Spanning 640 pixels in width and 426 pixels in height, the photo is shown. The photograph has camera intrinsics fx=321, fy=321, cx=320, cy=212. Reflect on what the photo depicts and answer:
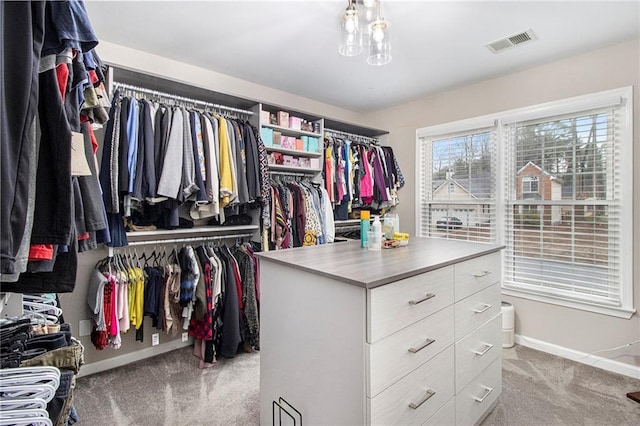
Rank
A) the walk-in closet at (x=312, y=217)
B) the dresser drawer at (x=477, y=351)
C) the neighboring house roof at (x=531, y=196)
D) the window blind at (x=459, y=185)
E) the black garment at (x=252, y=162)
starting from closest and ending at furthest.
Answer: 1. the walk-in closet at (x=312, y=217)
2. the dresser drawer at (x=477, y=351)
3. the black garment at (x=252, y=162)
4. the neighboring house roof at (x=531, y=196)
5. the window blind at (x=459, y=185)

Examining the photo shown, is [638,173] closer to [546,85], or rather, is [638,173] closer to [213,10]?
[546,85]

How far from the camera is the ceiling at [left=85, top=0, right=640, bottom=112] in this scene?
6.84 feet

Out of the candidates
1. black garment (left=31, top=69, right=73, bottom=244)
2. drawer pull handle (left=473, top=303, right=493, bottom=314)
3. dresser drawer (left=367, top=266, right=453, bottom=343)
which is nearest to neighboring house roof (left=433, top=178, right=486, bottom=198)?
drawer pull handle (left=473, top=303, right=493, bottom=314)

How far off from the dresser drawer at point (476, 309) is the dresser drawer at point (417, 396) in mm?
160

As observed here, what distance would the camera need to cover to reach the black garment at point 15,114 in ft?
2.10

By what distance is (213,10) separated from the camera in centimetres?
211

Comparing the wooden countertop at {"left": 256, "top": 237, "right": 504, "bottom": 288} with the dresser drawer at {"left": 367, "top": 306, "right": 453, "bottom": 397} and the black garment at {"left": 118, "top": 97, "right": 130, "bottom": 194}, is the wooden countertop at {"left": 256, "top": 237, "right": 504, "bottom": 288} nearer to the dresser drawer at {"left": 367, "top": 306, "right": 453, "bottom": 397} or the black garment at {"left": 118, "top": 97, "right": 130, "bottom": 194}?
the dresser drawer at {"left": 367, "top": 306, "right": 453, "bottom": 397}

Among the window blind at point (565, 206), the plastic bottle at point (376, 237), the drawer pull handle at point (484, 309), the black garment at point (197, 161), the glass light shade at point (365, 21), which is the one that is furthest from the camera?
the window blind at point (565, 206)

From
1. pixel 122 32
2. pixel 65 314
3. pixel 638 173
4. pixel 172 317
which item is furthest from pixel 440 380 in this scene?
pixel 122 32

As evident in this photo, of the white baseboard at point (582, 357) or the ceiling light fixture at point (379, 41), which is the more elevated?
the ceiling light fixture at point (379, 41)

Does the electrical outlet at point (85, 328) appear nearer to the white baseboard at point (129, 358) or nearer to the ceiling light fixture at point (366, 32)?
the white baseboard at point (129, 358)

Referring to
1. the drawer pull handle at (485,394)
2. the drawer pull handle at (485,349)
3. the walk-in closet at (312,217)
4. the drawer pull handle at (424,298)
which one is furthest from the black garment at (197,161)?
the drawer pull handle at (485,394)

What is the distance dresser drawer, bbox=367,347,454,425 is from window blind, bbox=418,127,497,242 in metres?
2.26

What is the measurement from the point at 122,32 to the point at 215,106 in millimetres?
814
